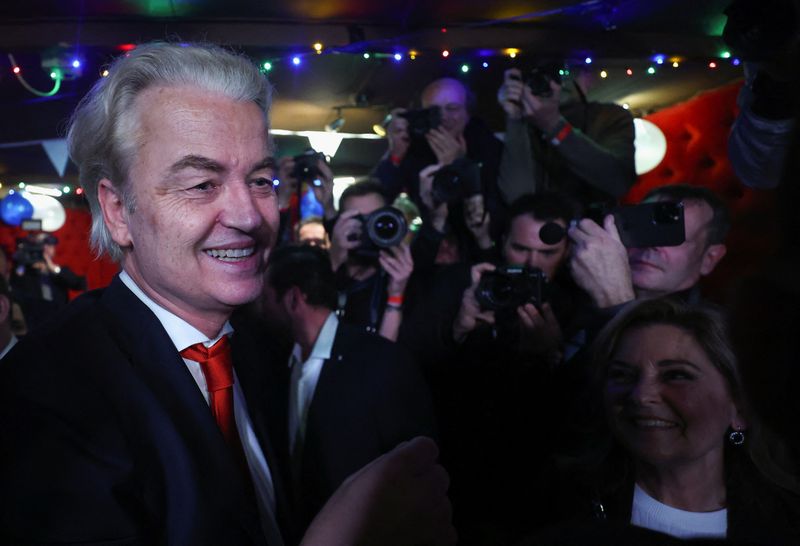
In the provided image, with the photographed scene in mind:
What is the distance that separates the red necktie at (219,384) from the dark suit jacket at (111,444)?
91mm

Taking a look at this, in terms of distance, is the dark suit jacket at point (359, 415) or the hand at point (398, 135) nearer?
the dark suit jacket at point (359, 415)

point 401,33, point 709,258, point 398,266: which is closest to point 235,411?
point 398,266

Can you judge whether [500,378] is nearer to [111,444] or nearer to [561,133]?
[561,133]

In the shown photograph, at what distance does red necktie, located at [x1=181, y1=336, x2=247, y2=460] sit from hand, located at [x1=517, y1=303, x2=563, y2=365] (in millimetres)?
1191

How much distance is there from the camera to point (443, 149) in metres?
A: 3.11

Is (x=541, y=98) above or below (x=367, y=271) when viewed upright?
above

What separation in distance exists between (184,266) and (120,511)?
0.43 meters

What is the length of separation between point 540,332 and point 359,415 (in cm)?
63

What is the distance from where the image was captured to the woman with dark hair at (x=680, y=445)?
1632 millimetres

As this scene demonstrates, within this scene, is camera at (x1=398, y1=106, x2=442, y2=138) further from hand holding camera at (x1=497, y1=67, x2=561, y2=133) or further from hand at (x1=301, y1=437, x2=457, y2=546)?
hand at (x1=301, y1=437, x2=457, y2=546)

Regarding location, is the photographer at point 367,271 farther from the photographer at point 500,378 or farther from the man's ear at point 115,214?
the man's ear at point 115,214

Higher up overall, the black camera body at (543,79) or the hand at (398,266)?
the black camera body at (543,79)

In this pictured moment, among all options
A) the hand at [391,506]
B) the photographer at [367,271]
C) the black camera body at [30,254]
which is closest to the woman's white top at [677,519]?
the hand at [391,506]

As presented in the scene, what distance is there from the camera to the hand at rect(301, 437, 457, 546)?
83 centimetres
